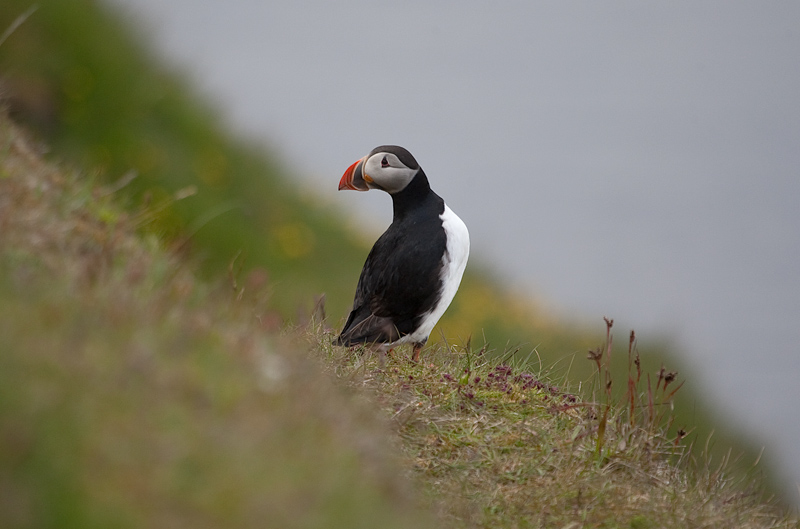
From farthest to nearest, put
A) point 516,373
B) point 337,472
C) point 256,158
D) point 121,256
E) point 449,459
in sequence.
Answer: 1. point 256,158
2. point 516,373
3. point 449,459
4. point 121,256
5. point 337,472

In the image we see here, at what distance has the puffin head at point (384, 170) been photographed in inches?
232

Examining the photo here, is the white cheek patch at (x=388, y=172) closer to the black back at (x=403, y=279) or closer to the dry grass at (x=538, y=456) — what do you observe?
the black back at (x=403, y=279)

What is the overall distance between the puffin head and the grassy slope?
141 centimetres

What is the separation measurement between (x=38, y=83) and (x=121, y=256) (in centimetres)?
804

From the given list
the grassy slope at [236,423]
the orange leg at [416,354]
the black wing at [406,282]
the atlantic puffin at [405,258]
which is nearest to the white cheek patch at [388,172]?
the atlantic puffin at [405,258]

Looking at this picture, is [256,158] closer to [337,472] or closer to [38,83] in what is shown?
[38,83]

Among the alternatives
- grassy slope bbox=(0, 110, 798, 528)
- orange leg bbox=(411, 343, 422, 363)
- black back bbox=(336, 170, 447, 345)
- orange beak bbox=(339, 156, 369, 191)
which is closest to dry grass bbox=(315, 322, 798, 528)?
grassy slope bbox=(0, 110, 798, 528)

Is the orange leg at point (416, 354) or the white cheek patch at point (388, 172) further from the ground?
the white cheek patch at point (388, 172)

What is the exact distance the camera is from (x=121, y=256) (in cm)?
372

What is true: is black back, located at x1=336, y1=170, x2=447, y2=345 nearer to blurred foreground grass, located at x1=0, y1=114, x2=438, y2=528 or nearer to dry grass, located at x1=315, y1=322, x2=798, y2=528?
dry grass, located at x1=315, y1=322, x2=798, y2=528

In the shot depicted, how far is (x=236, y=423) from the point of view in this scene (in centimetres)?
283

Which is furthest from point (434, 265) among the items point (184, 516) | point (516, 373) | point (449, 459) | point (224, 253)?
point (224, 253)

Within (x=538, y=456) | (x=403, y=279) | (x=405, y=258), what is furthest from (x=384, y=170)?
(x=538, y=456)

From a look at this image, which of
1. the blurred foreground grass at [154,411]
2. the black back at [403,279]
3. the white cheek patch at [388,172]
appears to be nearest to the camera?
the blurred foreground grass at [154,411]
